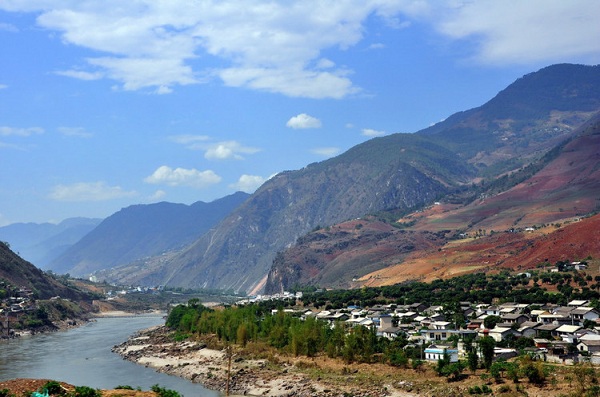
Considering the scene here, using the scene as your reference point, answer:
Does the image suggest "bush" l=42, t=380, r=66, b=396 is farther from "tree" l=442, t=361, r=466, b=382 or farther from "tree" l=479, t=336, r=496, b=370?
"tree" l=479, t=336, r=496, b=370

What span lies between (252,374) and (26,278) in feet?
414

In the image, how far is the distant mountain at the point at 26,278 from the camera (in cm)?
16912

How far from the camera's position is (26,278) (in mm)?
177000

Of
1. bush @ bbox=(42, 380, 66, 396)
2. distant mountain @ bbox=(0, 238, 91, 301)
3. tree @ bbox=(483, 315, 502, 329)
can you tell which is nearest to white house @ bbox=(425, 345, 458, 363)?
tree @ bbox=(483, 315, 502, 329)

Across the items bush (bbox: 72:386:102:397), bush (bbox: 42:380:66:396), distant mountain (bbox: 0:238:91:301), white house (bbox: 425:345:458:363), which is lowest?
white house (bbox: 425:345:458:363)

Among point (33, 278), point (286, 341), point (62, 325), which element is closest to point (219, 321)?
point (286, 341)

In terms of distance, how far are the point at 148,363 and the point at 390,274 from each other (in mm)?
103352

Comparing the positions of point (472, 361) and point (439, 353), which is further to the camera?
point (439, 353)

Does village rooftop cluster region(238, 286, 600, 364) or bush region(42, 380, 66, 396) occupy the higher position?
bush region(42, 380, 66, 396)

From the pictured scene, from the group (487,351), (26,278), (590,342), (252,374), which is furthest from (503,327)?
(26,278)

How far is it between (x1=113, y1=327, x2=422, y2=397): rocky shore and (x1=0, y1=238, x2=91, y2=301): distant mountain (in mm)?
79274

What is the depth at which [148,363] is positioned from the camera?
88812 mm

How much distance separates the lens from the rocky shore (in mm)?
59281

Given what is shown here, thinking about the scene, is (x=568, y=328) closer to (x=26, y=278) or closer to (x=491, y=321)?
(x=491, y=321)
